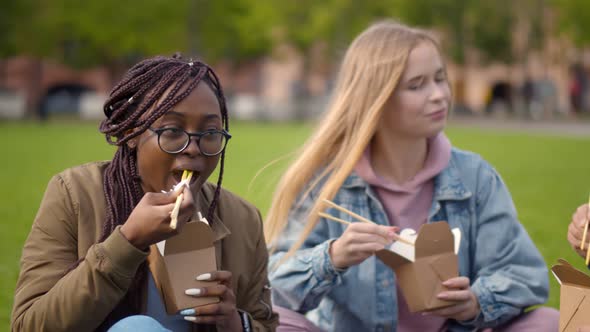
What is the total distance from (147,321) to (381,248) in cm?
95

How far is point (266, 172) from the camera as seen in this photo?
25.6 feet

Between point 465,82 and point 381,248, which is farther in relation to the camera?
point 465,82

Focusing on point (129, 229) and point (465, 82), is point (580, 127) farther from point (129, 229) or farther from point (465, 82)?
point (129, 229)

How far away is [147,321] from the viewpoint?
2.49m

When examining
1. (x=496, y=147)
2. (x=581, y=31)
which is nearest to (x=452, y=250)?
(x=496, y=147)

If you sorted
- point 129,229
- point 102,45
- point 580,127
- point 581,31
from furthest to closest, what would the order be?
point 102,45
point 581,31
point 580,127
point 129,229

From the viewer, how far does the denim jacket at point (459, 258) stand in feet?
11.3

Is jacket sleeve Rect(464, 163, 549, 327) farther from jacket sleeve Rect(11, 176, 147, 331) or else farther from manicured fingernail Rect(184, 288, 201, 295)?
jacket sleeve Rect(11, 176, 147, 331)

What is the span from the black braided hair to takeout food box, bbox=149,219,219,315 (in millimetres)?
94

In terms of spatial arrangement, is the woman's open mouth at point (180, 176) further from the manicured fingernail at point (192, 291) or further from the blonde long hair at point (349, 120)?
the blonde long hair at point (349, 120)

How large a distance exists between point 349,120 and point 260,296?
110 centimetres

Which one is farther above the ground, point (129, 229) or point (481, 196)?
point (129, 229)

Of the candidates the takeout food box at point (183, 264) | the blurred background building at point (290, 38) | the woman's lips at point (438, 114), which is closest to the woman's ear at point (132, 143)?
the takeout food box at point (183, 264)

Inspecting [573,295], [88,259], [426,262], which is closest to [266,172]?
[426,262]
